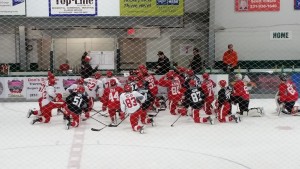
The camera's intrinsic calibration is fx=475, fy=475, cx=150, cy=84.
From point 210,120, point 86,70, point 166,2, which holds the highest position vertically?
point 166,2

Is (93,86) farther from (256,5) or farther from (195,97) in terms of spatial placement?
(256,5)

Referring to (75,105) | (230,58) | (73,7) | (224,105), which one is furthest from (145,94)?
(73,7)

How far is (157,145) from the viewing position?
351 inches

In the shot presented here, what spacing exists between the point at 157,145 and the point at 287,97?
14.5 ft

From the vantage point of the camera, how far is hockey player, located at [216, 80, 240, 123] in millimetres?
10930

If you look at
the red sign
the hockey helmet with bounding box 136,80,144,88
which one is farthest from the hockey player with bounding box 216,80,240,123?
the red sign

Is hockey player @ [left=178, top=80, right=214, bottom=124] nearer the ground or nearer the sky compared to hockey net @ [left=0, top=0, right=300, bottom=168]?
nearer the ground

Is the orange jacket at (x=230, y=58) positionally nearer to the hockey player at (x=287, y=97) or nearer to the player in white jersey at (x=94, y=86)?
the hockey player at (x=287, y=97)

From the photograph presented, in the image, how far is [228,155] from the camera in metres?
8.12

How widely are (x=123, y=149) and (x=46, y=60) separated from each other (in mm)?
11601

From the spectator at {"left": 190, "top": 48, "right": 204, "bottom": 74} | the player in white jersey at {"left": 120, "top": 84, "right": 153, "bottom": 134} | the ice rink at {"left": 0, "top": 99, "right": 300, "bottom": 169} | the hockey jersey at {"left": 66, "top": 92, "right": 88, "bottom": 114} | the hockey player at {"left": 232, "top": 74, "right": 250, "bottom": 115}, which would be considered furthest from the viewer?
the spectator at {"left": 190, "top": 48, "right": 204, "bottom": 74}

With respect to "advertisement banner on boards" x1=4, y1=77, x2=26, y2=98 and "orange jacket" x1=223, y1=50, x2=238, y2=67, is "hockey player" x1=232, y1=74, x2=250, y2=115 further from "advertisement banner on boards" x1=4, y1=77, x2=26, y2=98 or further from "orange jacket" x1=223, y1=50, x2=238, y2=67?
"advertisement banner on boards" x1=4, y1=77, x2=26, y2=98

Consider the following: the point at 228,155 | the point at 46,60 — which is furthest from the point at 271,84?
the point at 46,60

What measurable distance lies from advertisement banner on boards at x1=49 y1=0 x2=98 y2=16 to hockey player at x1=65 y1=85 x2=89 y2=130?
6.99 m
